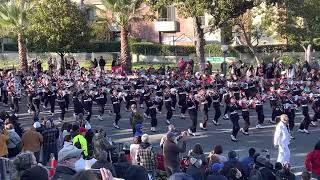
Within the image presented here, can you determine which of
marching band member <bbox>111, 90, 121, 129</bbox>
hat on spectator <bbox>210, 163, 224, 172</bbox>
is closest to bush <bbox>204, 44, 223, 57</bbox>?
marching band member <bbox>111, 90, 121, 129</bbox>

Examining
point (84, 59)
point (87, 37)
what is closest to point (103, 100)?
point (87, 37)

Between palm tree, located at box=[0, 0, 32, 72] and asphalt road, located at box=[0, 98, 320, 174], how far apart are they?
37.3 ft

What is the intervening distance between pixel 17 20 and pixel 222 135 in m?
19.5

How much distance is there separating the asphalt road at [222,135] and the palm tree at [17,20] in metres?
11.4

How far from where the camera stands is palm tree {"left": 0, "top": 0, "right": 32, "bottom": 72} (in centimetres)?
3681

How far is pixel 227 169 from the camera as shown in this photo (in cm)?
1100

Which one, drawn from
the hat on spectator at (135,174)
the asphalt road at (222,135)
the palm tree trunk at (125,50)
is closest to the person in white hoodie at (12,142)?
the asphalt road at (222,135)

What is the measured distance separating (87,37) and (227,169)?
29.9m

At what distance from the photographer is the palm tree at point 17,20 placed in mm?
36812

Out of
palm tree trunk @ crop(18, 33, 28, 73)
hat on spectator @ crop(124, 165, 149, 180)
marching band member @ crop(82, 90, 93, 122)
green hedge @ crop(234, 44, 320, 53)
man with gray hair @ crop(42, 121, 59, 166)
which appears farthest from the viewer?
green hedge @ crop(234, 44, 320, 53)

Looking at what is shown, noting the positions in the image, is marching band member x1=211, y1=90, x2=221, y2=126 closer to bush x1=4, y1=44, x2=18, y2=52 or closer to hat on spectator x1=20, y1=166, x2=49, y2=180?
hat on spectator x1=20, y1=166, x2=49, y2=180

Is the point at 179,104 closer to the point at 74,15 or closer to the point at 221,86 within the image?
the point at 221,86

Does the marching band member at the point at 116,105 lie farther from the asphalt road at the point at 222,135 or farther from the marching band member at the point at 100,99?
the marching band member at the point at 100,99

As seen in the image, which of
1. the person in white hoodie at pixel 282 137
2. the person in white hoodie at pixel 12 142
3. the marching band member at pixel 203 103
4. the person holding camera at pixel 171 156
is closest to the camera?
the person holding camera at pixel 171 156
